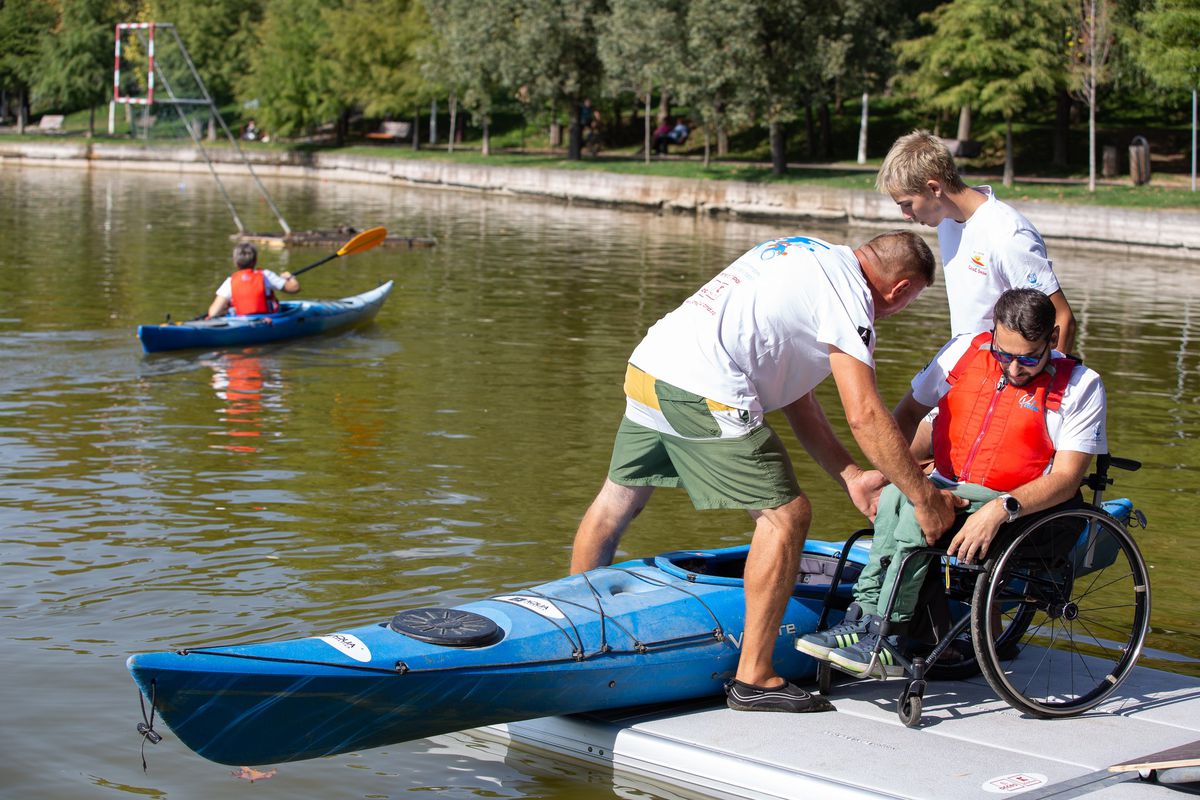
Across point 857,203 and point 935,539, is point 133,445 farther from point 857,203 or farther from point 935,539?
point 857,203

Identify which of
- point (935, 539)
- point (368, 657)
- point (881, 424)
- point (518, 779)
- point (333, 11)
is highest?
point (333, 11)

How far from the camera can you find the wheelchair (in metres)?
5.50

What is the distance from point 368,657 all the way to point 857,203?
32900 mm

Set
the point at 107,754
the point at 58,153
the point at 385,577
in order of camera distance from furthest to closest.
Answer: the point at 58,153 < the point at 385,577 < the point at 107,754

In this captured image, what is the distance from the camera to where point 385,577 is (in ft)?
25.9

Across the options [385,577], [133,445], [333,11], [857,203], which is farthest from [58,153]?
[385,577]

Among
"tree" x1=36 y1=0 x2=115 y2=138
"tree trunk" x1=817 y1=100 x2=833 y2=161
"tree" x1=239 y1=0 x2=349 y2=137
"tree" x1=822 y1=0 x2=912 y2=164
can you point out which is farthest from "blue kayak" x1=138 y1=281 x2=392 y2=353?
"tree" x1=36 y1=0 x2=115 y2=138

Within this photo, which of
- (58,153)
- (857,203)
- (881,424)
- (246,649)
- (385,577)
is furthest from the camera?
(58,153)

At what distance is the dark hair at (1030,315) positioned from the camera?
5508 mm

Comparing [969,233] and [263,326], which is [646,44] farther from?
[969,233]

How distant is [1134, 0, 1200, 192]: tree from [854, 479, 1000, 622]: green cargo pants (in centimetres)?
2783

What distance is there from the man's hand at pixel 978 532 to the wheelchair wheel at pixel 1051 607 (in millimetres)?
89

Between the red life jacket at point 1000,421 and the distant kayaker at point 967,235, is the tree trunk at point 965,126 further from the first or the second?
the red life jacket at point 1000,421

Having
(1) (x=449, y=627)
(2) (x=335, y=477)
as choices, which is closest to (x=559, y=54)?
(2) (x=335, y=477)
